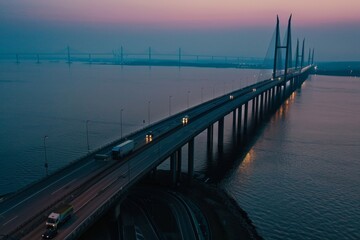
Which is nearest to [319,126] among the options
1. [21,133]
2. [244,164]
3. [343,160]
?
[343,160]

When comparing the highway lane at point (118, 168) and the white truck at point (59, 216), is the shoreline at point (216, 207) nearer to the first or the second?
the highway lane at point (118, 168)

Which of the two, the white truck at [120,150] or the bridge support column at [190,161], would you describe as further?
the bridge support column at [190,161]

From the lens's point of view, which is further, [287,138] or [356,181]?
[287,138]

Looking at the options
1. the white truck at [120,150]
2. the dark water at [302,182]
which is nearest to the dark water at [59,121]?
the white truck at [120,150]

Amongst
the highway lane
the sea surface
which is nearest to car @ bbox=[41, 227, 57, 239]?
the highway lane

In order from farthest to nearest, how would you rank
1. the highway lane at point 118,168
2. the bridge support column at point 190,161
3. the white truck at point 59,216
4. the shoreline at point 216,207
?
the bridge support column at point 190,161 < the shoreline at point 216,207 < the highway lane at point 118,168 < the white truck at point 59,216

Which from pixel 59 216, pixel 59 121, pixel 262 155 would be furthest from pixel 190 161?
pixel 59 121

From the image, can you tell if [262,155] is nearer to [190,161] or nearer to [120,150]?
[190,161]

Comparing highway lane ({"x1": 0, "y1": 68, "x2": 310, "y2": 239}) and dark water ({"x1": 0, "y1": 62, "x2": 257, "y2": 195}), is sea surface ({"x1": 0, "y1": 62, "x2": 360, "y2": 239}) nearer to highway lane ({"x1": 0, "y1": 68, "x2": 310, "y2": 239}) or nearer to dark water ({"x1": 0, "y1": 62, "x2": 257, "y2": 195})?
dark water ({"x1": 0, "y1": 62, "x2": 257, "y2": 195})

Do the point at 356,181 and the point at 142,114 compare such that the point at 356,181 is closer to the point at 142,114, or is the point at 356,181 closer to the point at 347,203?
the point at 347,203
